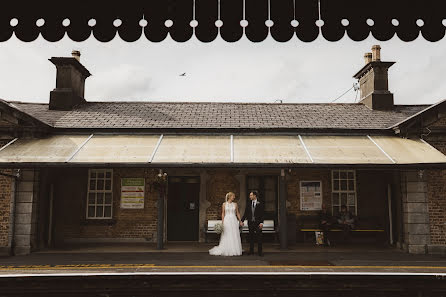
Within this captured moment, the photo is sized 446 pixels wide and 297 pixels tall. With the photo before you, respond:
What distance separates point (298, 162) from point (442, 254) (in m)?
4.84

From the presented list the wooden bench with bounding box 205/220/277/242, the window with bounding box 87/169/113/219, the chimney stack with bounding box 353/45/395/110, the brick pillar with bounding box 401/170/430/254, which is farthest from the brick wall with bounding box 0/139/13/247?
the chimney stack with bounding box 353/45/395/110

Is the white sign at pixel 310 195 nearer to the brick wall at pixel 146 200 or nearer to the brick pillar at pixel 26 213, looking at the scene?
the brick wall at pixel 146 200

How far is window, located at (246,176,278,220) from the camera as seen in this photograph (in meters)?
13.1

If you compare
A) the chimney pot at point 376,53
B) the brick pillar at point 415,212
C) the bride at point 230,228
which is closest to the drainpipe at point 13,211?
the bride at point 230,228

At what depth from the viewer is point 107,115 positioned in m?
13.2

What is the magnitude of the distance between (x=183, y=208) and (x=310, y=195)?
14.3 ft

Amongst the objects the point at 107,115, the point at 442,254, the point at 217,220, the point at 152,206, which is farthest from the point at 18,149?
the point at 442,254

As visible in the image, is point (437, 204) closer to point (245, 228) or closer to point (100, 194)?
point (245, 228)

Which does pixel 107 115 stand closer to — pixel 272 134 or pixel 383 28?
pixel 272 134

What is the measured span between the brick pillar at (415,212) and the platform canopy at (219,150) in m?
0.86

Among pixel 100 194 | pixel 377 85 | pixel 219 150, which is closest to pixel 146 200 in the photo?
pixel 100 194

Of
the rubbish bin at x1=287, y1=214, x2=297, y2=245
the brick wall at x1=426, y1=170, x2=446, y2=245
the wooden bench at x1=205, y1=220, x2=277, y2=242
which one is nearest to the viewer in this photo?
the brick wall at x1=426, y1=170, x2=446, y2=245

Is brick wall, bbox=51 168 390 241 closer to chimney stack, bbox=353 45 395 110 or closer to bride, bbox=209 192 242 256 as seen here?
bride, bbox=209 192 242 256

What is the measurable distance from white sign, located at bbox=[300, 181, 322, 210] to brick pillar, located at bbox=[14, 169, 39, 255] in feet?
27.2
